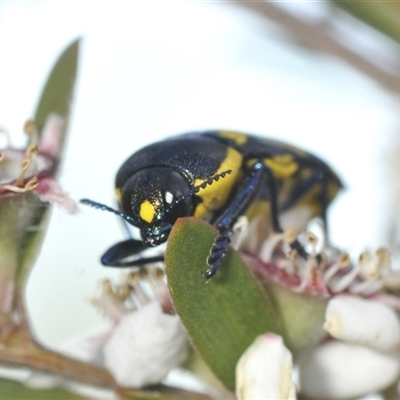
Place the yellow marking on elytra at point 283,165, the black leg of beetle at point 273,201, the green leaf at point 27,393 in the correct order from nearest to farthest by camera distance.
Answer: the green leaf at point 27,393
the black leg of beetle at point 273,201
the yellow marking on elytra at point 283,165

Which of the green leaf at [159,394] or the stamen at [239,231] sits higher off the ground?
the stamen at [239,231]

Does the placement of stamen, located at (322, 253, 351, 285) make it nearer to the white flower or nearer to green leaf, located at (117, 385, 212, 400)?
the white flower

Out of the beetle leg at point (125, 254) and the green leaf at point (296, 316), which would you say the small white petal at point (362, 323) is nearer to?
the green leaf at point (296, 316)

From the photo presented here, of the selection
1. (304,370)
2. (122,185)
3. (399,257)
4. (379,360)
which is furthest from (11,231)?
(399,257)

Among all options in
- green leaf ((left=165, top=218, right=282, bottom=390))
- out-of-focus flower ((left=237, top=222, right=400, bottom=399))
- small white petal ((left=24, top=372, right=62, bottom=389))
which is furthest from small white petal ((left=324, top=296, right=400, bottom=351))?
small white petal ((left=24, top=372, right=62, bottom=389))

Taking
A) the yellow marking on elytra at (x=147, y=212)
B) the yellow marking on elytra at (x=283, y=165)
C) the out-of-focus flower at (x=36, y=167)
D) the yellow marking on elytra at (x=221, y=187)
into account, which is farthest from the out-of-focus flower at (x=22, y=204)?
the yellow marking on elytra at (x=283, y=165)

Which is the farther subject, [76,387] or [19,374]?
[19,374]

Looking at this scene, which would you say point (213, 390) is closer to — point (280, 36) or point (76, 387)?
point (76, 387)
